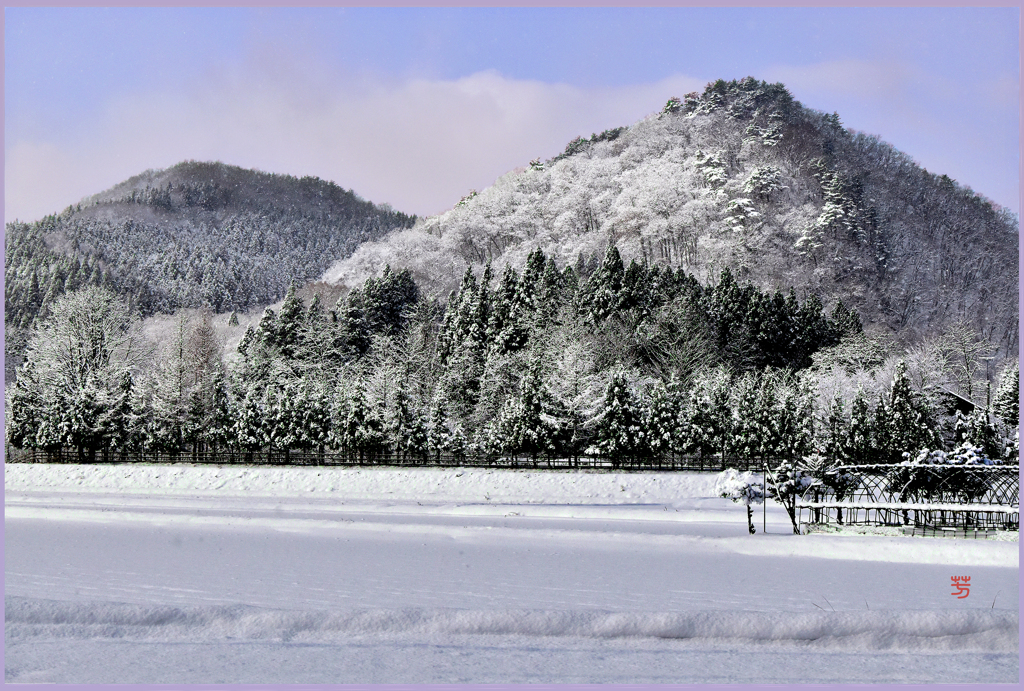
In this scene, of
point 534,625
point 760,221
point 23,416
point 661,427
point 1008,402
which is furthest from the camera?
point 760,221

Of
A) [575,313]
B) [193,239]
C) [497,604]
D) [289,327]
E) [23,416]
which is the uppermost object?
[193,239]

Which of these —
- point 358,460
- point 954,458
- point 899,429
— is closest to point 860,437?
point 899,429

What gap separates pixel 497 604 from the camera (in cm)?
846

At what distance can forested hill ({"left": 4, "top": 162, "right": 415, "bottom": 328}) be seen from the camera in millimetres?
84500

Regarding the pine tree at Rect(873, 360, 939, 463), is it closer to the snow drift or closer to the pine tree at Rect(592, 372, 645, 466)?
the pine tree at Rect(592, 372, 645, 466)

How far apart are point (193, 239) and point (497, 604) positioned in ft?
369

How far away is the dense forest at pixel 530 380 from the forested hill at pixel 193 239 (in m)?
25.1

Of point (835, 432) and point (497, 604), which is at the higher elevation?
point (835, 432)

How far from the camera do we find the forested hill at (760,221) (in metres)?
82.4

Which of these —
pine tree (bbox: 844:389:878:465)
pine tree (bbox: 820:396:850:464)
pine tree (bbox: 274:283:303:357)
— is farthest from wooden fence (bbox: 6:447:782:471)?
pine tree (bbox: 274:283:303:357)

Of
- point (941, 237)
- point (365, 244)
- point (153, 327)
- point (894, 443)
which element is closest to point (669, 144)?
point (941, 237)

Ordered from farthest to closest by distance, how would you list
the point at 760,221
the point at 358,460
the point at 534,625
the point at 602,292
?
the point at 760,221 < the point at 602,292 < the point at 358,460 < the point at 534,625

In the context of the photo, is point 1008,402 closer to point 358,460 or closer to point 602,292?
point 602,292

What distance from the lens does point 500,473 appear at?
30.9 m
